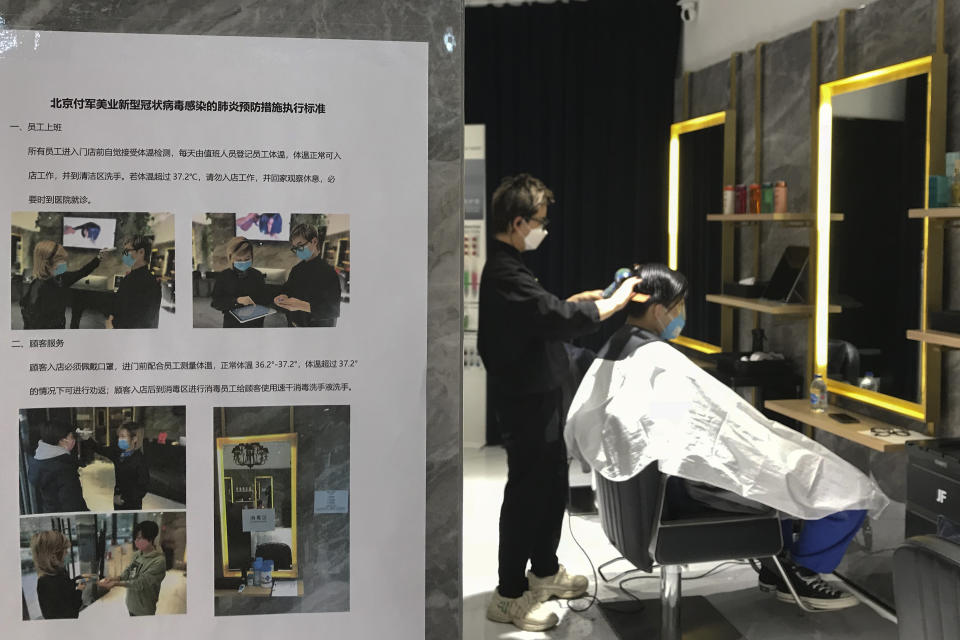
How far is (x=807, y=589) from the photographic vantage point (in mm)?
3297

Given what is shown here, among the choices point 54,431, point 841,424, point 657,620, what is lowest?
point 657,620

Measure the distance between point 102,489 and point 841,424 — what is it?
9.01 feet

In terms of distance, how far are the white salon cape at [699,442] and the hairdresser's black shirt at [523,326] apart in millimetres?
186

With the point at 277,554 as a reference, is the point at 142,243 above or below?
above

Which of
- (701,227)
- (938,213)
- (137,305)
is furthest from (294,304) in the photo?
(701,227)

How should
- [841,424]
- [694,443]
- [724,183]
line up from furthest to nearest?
[724,183] → [841,424] → [694,443]

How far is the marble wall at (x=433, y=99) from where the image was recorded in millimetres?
1248

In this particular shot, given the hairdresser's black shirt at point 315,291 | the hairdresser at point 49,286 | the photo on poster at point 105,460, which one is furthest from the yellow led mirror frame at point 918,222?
the hairdresser at point 49,286

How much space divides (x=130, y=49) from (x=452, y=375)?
0.66 m

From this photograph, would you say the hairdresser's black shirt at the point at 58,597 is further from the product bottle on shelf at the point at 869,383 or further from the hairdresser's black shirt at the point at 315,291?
the product bottle on shelf at the point at 869,383

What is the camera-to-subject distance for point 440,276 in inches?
51.9

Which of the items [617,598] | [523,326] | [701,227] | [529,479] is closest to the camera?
[523,326]

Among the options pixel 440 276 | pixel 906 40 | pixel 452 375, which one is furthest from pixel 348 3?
pixel 906 40

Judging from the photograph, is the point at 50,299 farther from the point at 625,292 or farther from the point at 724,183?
the point at 724,183
